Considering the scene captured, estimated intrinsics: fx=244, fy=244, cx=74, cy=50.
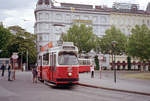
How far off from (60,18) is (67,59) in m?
64.6

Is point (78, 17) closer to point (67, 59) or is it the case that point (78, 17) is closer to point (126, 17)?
point (126, 17)

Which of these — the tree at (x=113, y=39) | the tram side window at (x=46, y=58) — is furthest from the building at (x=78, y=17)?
the tram side window at (x=46, y=58)

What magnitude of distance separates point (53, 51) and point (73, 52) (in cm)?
170

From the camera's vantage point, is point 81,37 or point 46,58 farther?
point 81,37

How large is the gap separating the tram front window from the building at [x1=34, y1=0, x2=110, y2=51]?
61200 millimetres

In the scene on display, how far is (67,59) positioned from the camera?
757 inches

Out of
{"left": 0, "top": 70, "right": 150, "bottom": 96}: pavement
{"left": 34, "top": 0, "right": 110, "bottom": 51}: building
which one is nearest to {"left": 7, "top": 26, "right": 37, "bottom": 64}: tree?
{"left": 34, "top": 0, "right": 110, "bottom": 51}: building

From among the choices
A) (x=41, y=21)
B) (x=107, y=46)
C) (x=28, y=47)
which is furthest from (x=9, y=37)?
(x=107, y=46)

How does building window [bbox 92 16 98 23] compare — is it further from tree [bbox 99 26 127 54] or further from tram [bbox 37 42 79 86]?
tram [bbox 37 42 79 86]

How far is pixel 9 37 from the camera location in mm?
72250

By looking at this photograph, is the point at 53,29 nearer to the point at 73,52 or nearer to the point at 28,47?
the point at 28,47

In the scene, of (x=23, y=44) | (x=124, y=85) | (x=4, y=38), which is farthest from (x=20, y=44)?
(x=124, y=85)

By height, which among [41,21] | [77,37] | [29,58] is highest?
[41,21]

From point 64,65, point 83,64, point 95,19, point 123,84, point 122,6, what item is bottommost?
point 123,84
